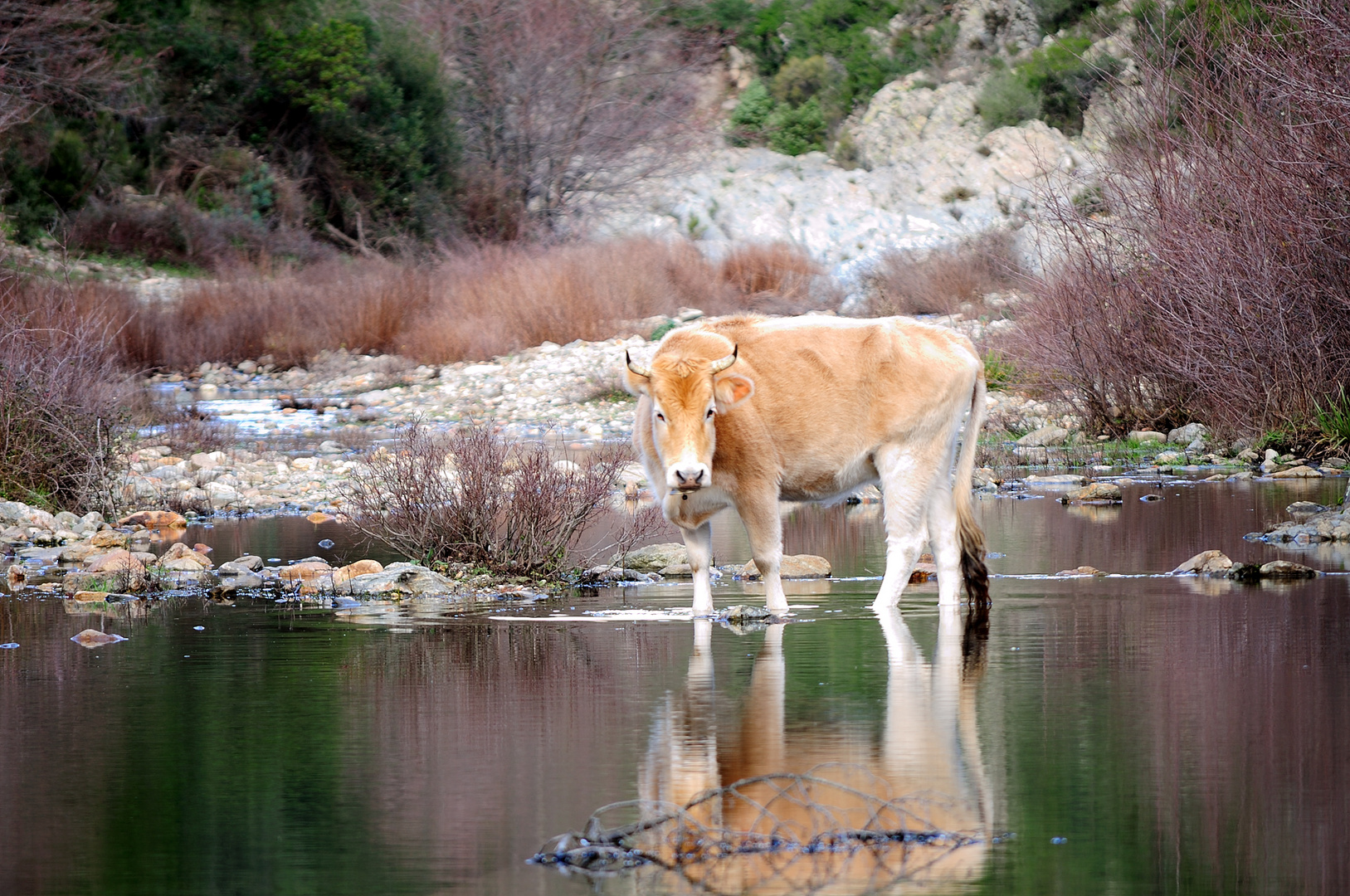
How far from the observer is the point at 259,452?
22.5 metres

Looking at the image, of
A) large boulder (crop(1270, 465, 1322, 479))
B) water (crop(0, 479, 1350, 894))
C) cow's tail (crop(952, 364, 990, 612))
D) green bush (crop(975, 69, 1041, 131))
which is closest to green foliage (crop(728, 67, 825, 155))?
green bush (crop(975, 69, 1041, 131))

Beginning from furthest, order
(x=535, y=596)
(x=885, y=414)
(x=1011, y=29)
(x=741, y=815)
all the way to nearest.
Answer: (x=1011, y=29) < (x=535, y=596) < (x=885, y=414) < (x=741, y=815)

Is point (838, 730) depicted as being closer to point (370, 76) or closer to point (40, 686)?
point (40, 686)

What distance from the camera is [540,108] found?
180 ft

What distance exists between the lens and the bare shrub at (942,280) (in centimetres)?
3812

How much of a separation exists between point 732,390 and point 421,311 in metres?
27.4

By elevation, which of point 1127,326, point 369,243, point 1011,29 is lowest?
point 1127,326

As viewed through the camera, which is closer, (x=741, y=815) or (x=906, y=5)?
(x=741, y=815)

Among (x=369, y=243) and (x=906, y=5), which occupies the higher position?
(x=906, y=5)

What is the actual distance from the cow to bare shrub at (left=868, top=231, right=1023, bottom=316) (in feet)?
87.3

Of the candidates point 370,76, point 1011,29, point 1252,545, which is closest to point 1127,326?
point 1252,545

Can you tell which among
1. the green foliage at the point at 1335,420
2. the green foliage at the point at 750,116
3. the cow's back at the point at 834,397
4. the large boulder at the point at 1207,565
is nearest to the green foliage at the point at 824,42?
the green foliage at the point at 750,116

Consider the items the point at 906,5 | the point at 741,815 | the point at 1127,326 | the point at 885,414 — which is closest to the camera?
the point at 741,815

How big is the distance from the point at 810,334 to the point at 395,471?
11.8 feet
